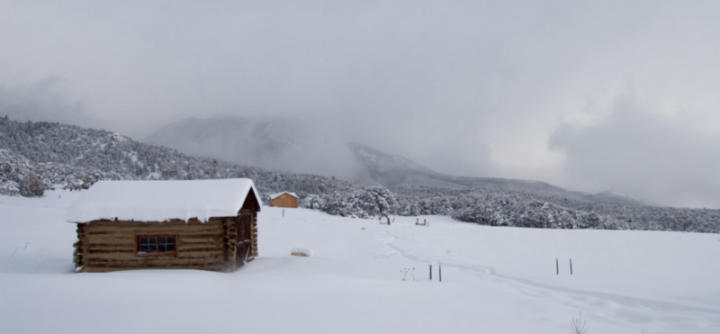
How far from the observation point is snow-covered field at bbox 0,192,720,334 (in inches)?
369

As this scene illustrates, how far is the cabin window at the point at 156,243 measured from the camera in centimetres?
1698

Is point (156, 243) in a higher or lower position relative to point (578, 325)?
higher

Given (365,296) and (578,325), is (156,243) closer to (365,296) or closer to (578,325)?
(365,296)

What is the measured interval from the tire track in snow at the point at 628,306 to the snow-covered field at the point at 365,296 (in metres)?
0.04

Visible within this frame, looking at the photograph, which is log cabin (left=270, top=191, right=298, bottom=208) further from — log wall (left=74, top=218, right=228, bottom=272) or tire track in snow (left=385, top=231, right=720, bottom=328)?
tire track in snow (left=385, top=231, right=720, bottom=328)

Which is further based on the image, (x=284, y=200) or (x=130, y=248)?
(x=284, y=200)

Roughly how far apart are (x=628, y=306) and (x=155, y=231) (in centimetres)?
1763

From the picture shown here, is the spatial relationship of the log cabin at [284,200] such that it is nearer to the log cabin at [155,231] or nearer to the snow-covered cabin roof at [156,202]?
the snow-covered cabin roof at [156,202]

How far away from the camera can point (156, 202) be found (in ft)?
55.4

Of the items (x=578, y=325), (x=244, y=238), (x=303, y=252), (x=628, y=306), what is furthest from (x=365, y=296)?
(x=303, y=252)

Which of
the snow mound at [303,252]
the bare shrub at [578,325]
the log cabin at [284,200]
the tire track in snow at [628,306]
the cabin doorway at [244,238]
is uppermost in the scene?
the log cabin at [284,200]

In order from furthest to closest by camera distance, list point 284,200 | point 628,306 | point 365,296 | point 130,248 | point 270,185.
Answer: point 270,185 < point 284,200 < point 130,248 < point 628,306 < point 365,296

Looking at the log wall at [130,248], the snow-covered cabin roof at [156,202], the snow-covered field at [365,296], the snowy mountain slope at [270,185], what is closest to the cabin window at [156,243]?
the log wall at [130,248]

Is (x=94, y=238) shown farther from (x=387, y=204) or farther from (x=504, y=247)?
(x=387, y=204)
